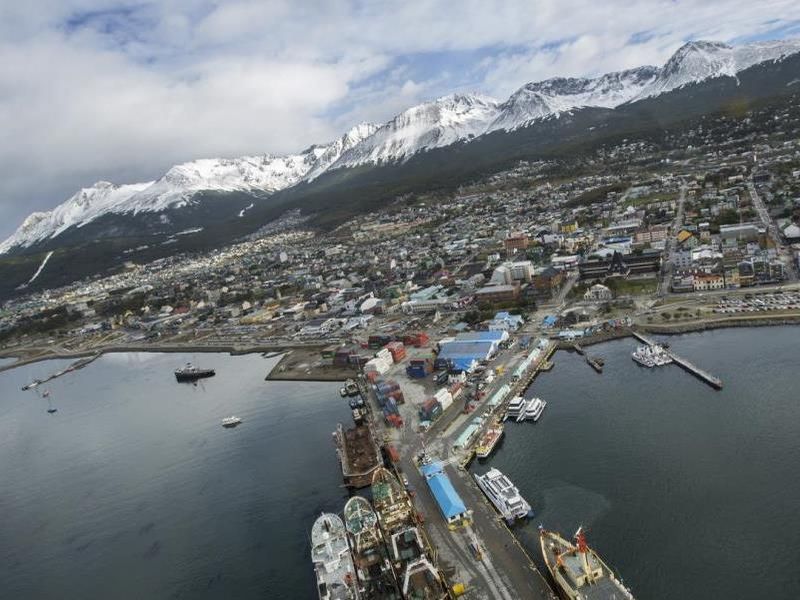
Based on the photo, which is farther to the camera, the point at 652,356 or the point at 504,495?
the point at 652,356

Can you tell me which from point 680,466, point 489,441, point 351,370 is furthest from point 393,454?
point 351,370

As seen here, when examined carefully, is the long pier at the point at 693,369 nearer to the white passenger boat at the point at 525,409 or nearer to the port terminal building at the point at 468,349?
the white passenger boat at the point at 525,409

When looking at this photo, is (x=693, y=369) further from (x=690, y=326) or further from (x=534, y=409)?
(x=534, y=409)

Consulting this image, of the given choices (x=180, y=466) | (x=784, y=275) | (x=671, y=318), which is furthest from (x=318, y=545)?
(x=784, y=275)

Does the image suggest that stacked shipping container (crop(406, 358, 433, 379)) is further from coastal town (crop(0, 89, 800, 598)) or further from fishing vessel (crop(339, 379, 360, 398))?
fishing vessel (crop(339, 379, 360, 398))

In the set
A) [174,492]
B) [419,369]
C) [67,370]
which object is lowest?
[67,370]

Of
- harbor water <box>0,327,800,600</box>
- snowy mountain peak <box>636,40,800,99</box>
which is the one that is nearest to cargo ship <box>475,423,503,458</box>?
harbor water <box>0,327,800,600</box>
